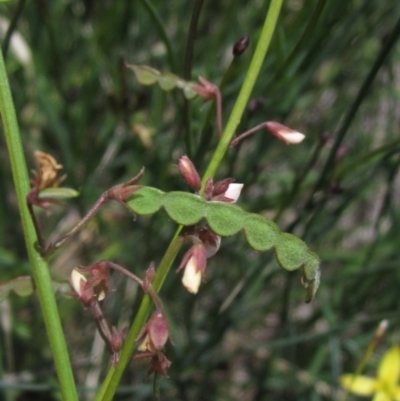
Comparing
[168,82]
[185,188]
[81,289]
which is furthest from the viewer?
[185,188]

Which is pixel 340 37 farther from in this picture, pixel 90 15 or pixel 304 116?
pixel 90 15

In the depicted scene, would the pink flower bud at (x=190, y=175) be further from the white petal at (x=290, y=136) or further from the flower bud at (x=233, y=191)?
the white petal at (x=290, y=136)

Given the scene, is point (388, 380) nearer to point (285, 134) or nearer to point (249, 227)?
point (285, 134)

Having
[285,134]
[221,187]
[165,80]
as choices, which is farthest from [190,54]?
[221,187]

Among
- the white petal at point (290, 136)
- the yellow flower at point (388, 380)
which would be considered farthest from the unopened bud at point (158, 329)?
the yellow flower at point (388, 380)

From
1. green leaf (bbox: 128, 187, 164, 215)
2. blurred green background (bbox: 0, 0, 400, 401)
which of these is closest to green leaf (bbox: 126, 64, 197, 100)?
green leaf (bbox: 128, 187, 164, 215)

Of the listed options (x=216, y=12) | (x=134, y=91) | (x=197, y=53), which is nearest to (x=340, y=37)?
(x=197, y=53)

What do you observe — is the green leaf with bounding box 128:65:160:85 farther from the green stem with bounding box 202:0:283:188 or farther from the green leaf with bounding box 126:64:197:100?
the green stem with bounding box 202:0:283:188
